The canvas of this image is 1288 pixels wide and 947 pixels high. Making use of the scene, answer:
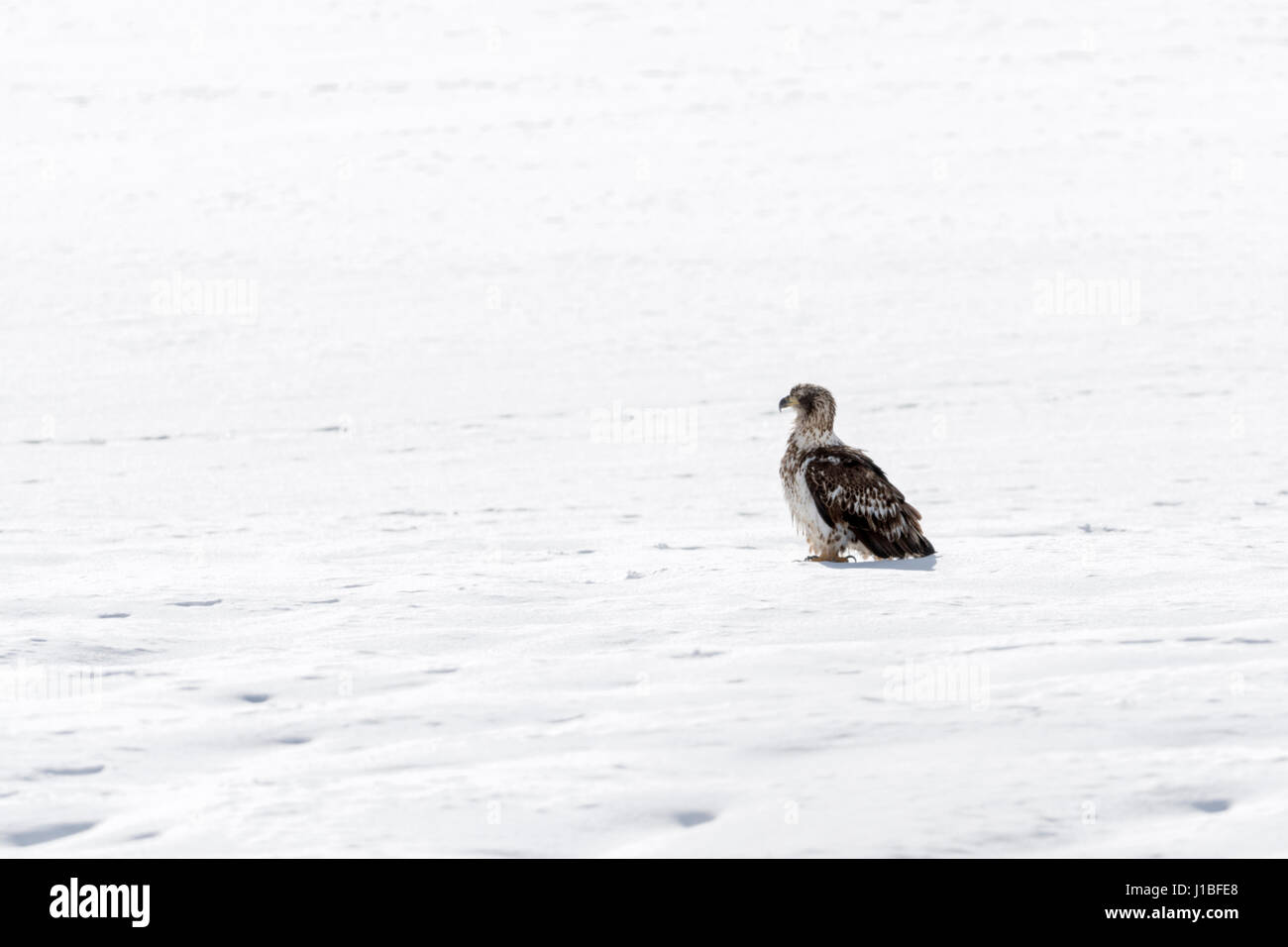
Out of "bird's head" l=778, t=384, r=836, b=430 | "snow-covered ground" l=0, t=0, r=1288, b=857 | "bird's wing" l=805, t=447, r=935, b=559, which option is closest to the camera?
"snow-covered ground" l=0, t=0, r=1288, b=857

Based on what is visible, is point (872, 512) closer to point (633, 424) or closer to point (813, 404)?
point (813, 404)

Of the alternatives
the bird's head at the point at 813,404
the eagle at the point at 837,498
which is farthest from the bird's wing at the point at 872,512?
the bird's head at the point at 813,404

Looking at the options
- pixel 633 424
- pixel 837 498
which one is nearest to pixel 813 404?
pixel 837 498

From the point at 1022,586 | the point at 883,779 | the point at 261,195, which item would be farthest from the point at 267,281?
the point at 883,779

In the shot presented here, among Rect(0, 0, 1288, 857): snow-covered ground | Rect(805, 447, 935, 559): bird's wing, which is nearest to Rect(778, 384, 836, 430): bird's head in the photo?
Rect(805, 447, 935, 559): bird's wing

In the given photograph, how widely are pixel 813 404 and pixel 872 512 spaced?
68 centimetres

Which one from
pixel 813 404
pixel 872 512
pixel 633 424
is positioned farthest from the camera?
pixel 633 424

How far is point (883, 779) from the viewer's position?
3502mm

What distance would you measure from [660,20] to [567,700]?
25.8 m

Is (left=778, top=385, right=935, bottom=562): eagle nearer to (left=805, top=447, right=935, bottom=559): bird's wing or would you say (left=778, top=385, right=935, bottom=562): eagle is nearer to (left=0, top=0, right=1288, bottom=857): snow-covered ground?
(left=805, top=447, right=935, bottom=559): bird's wing

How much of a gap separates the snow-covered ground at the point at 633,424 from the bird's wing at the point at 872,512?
1.48 ft

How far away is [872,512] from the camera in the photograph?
6.80 m

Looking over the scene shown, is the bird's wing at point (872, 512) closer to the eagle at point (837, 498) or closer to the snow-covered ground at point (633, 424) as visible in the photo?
the eagle at point (837, 498)

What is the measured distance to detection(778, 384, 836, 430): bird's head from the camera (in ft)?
23.8
